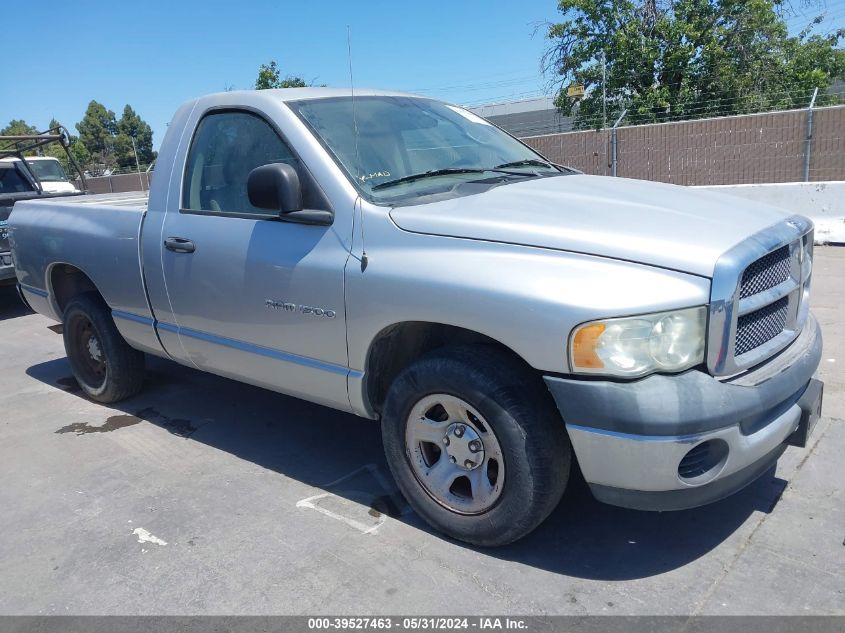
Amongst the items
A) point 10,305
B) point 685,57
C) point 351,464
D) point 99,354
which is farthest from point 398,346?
point 685,57

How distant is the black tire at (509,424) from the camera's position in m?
2.72

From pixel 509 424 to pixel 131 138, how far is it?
70065mm

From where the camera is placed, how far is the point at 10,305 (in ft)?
31.8

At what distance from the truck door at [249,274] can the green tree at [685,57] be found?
18.3 m

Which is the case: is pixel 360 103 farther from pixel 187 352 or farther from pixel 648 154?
pixel 648 154

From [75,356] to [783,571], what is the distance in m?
4.80

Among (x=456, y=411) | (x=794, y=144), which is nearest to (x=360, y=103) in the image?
(x=456, y=411)

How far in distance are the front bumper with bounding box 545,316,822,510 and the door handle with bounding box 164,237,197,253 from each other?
7.22ft

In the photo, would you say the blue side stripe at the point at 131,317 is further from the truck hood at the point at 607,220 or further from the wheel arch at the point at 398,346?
the truck hood at the point at 607,220

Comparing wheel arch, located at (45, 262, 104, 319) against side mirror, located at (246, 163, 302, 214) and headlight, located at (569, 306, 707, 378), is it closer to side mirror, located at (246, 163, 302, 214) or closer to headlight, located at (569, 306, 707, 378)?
side mirror, located at (246, 163, 302, 214)

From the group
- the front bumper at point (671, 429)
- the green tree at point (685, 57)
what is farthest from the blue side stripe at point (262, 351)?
the green tree at point (685, 57)

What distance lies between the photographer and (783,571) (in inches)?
110

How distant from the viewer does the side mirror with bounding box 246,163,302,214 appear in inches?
126

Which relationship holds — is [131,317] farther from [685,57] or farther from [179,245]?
[685,57]
